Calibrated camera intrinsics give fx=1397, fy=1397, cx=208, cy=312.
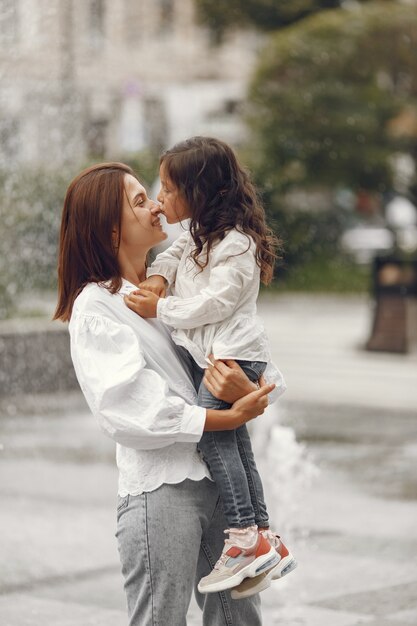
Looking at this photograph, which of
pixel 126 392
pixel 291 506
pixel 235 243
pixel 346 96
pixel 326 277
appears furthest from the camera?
pixel 326 277

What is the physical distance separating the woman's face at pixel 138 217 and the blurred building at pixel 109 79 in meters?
9.31

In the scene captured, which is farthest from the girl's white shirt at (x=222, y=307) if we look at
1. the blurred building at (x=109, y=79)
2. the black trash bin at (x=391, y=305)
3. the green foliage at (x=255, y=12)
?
the green foliage at (x=255, y=12)

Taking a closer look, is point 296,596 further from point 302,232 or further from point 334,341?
point 302,232

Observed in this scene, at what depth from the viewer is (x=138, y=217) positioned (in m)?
3.19

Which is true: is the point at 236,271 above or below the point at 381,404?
above

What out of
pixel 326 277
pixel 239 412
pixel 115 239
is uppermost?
pixel 115 239

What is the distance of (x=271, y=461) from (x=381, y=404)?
314cm

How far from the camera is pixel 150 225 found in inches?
126

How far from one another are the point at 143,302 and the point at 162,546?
0.54 m

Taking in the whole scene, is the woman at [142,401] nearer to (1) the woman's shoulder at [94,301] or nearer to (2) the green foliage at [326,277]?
(1) the woman's shoulder at [94,301]

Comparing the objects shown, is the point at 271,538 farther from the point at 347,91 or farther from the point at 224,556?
the point at 347,91

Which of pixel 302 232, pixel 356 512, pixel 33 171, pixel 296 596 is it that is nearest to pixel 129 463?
pixel 296 596

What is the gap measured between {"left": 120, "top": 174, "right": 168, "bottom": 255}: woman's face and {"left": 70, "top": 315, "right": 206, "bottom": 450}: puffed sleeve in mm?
240

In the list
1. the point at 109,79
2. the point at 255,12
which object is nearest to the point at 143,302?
the point at 255,12
